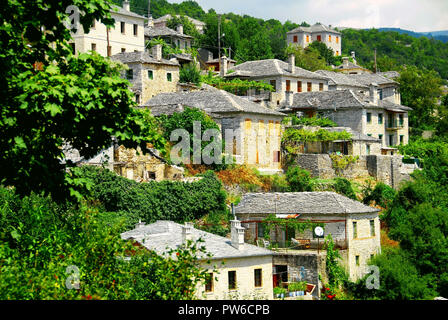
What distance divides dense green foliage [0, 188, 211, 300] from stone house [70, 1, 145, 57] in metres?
43.7

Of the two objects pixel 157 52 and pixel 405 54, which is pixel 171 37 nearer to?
pixel 157 52

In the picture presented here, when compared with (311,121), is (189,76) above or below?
above

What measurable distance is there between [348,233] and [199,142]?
11.4 meters

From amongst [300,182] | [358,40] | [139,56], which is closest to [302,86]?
[139,56]

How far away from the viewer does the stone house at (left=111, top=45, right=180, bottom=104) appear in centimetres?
5372

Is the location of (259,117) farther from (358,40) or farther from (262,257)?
(358,40)

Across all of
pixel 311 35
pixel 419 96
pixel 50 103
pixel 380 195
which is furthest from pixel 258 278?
pixel 311 35

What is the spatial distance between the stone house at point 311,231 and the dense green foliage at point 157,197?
1.94 meters

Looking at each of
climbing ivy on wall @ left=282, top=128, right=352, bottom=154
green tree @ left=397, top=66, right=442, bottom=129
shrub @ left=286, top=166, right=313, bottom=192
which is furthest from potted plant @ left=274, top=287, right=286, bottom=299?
green tree @ left=397, top=66, right=442, bottom=129

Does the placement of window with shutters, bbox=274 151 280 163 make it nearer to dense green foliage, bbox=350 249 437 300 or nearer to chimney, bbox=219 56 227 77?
dense green foliage, bbox=350 249 437 300

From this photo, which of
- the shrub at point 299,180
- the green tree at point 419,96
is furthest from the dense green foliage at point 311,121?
the green tree at point 419,96

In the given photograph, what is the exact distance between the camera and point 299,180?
45625mm

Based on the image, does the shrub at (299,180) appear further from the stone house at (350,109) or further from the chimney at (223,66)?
the chimney at (223,66)

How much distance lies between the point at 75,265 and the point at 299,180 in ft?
106
